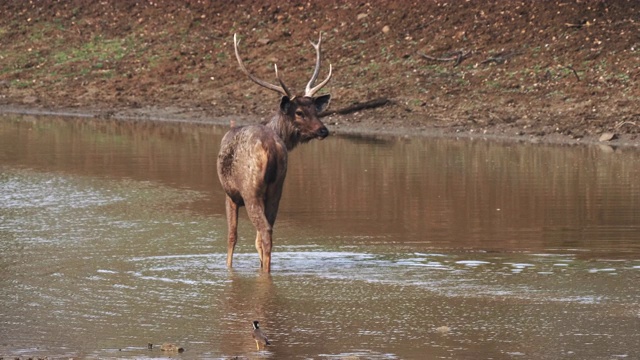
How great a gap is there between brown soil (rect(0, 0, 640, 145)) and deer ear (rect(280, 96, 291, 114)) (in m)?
9.85

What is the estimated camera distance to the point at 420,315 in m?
9.63

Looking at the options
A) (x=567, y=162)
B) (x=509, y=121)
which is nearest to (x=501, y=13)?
(x=509, y=121)

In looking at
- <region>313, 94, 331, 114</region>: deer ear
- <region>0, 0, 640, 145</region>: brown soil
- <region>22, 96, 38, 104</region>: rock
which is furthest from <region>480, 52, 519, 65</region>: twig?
<region>313, 94, 331, 114</region>: deer ear

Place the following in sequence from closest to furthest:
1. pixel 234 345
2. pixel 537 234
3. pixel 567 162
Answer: pixel 234 345, pixel 537 234, pixel 567 162

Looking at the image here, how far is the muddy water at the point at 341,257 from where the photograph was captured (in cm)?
891

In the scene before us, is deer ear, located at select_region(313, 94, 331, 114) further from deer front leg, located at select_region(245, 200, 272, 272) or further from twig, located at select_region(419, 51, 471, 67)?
twig, located at select_region(419, 51, 471, 67)

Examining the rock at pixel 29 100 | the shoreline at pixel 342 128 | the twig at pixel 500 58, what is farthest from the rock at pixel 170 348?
the rock at pixel 29 100

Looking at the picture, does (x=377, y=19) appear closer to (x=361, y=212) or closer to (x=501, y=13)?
(x=501, y=13)

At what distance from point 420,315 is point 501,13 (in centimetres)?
1799

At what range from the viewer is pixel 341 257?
12188 mm

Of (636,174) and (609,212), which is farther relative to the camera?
(636,174)

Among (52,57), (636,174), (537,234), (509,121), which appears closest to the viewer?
(537,234)

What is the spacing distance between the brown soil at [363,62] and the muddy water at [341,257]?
7.93ft

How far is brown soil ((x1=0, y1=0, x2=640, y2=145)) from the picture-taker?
22.7 meters
